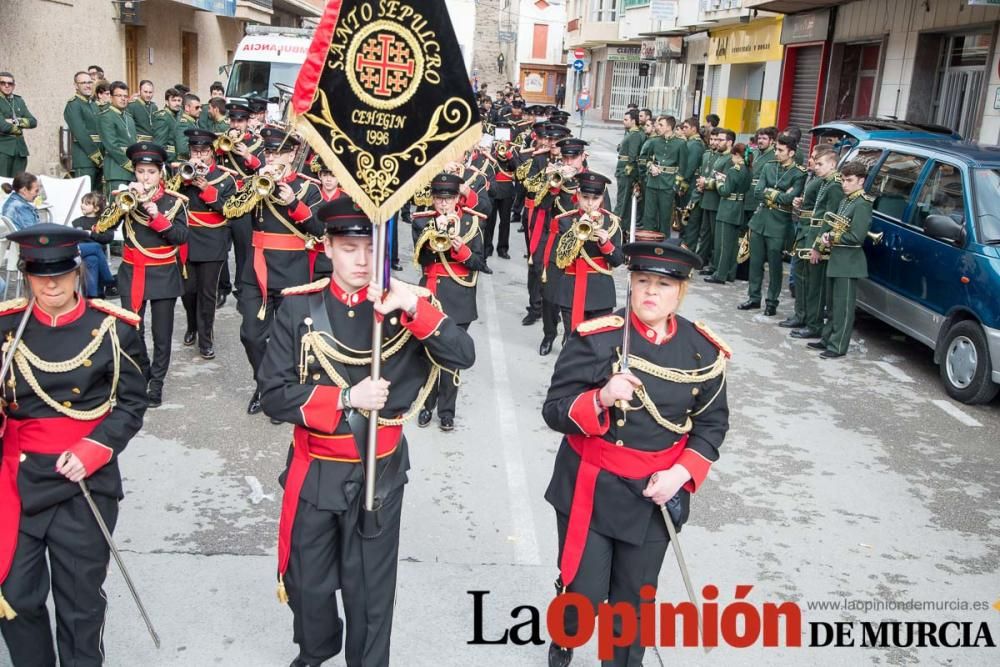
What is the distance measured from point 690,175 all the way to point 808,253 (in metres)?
5.31

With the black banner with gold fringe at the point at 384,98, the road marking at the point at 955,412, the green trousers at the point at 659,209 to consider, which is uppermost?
the black banner with gold fringe at the point at 384,98

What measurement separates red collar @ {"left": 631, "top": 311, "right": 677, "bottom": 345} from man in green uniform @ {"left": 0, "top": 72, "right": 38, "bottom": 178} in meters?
12.2

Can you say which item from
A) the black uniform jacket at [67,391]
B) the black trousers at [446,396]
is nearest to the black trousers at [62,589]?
the black uniform jacket at [67,391]

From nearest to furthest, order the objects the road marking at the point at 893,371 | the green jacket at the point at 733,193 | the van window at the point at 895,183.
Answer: the road marking at the point at 893,371, the van window at the point at 895,183, the green jacket at the point at 733,193

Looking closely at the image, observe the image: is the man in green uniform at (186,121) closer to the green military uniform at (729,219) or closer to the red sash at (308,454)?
the green military uniform at (729,219)

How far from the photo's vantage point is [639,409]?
3.93m

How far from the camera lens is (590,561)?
4125mm

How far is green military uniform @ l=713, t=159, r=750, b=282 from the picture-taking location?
13312 mm

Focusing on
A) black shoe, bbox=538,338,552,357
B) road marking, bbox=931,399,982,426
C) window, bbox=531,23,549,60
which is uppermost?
window, bbox=531,23,549,60

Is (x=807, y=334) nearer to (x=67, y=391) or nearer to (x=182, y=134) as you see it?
(x=67, y=391)

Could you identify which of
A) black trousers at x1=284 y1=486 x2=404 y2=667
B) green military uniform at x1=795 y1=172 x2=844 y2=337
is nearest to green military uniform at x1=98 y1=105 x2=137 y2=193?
green military uniform at x1=795 y1=172 x2=844 y2=337

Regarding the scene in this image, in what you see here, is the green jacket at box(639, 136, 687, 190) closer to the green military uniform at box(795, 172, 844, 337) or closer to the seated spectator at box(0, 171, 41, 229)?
the green military uniform at box(795, 172, 844, 337)

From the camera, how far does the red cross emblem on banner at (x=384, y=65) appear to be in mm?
3527

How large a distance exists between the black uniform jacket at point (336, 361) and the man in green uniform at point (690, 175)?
12077 mm
